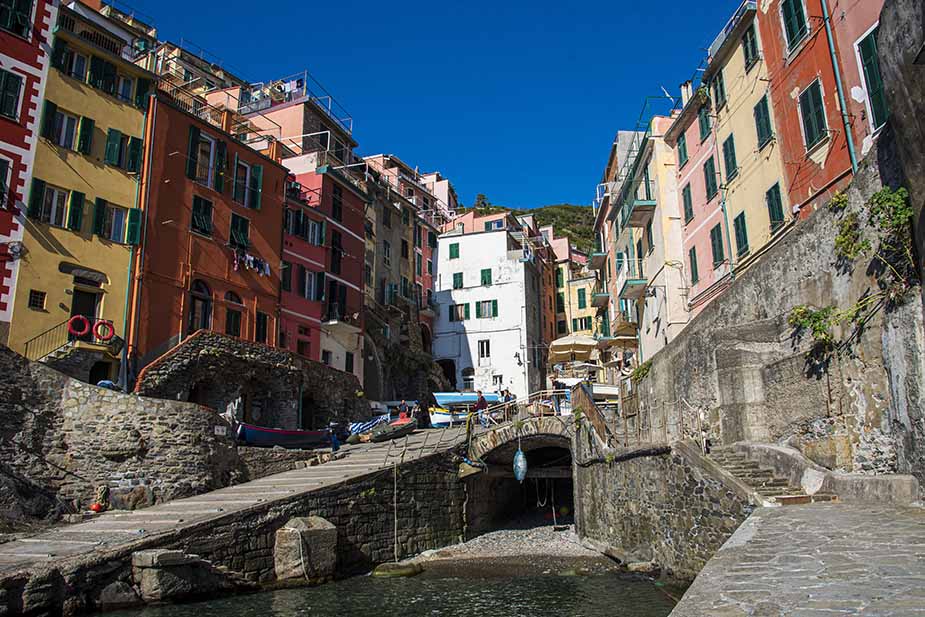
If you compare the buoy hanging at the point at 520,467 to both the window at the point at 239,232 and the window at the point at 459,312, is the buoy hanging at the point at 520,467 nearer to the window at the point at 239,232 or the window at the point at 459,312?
the window at the point at 239,232

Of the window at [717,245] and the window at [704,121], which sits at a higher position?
the window at [704,121]

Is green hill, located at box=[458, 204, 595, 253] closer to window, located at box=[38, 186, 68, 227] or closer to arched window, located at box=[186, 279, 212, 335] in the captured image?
arched window, located at box=[186, 279, 212, 335]

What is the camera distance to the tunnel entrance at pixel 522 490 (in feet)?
92.5

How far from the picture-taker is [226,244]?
30.1 meters

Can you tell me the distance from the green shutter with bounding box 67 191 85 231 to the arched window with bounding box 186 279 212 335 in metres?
5.05

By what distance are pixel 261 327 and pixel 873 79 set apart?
25.4 metres

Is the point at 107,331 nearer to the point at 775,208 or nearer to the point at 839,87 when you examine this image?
the point at 775,208

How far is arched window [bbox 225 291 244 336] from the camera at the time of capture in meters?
29.8

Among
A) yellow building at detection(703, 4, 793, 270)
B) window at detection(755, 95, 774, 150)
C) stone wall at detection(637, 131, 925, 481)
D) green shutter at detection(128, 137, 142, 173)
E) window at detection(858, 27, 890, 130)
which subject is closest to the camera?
stone wall at detection(637, 131, 925, 481)

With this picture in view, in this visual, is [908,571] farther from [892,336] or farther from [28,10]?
[28,10]

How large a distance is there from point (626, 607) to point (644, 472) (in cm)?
443

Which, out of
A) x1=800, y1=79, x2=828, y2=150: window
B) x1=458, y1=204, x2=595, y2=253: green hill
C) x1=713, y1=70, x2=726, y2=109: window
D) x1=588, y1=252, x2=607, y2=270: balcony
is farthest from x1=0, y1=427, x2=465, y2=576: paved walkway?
x1=458, y1=204, x2=595, y2=253: green hill

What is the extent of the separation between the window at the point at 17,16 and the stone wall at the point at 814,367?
24.7 m

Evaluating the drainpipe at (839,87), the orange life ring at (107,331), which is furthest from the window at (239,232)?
the drainpipe at (839,87)
